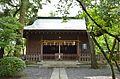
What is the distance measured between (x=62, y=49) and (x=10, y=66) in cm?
1580

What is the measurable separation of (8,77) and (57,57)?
40.8 ft

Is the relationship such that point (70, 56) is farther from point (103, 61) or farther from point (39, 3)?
point (39, 3)

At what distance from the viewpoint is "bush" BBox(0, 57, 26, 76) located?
42.2ft

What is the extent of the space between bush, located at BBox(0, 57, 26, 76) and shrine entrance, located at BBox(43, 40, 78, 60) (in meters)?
11.1

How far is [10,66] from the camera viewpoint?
12.9m

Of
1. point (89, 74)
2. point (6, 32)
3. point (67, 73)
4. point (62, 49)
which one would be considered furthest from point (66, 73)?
point (62, 49)

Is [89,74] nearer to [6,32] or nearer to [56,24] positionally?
[6,32]

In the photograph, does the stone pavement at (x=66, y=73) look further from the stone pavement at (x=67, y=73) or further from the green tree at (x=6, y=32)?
the green tree at (x=6, y=32)

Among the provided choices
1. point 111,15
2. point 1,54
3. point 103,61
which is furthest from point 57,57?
point 111,15

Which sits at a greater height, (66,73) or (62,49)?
(62,49)

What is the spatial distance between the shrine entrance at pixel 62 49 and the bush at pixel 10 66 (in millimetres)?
11148

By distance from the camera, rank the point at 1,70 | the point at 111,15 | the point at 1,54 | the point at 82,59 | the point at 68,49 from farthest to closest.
Result: 1. the point at 68,49
2. the point at 82,59
3. the point at 1,54
4. the point at 1,70
5. the point at 111,15

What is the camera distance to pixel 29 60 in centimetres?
2323

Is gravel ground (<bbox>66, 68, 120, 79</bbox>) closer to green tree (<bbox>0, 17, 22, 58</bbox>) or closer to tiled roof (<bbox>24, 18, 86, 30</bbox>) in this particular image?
green tree (<bbox>0, 17, 22, 58</bbox>)
